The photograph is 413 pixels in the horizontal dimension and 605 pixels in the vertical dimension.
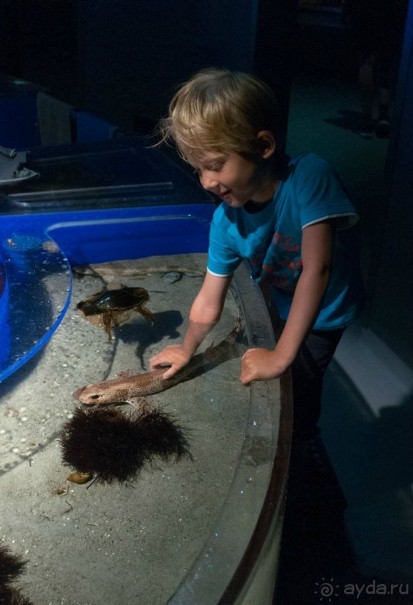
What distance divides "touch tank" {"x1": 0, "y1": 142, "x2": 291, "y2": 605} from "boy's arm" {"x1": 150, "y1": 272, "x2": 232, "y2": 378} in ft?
0.19


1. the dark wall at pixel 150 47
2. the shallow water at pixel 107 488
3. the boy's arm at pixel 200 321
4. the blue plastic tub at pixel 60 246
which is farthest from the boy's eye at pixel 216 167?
the dark wall at pixel 150 47

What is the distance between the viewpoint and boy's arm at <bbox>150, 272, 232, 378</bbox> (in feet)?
4.96

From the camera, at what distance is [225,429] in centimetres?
129

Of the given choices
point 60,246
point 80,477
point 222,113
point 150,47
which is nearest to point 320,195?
point 222,113

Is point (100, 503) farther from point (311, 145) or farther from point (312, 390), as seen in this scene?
point (311, 145)

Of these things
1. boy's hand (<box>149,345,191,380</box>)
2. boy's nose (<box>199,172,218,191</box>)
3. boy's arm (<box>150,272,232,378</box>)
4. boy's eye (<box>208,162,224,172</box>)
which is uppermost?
boy's eye (<box>208,162,224,172</box>)

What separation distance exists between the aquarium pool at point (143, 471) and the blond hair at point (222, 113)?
516mm

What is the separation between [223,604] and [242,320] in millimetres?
831

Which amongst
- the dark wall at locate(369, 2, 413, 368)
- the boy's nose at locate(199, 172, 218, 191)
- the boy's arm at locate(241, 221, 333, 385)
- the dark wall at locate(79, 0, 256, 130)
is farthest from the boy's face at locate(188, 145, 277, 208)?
the dark wall at locate(79, 0, 256, 130)

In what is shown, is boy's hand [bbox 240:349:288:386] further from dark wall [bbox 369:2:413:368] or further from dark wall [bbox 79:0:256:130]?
dark wall [bbox 79:0:256:130]

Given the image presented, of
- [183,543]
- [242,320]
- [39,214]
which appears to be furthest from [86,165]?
[183,543]

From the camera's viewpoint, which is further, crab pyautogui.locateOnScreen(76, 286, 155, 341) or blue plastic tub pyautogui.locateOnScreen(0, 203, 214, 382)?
crab pyautogui.locateOnScreen(76, 286, 155, 341)

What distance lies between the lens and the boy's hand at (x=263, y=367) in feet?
4.23

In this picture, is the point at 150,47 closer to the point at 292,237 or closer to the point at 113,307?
the point at 113,307
